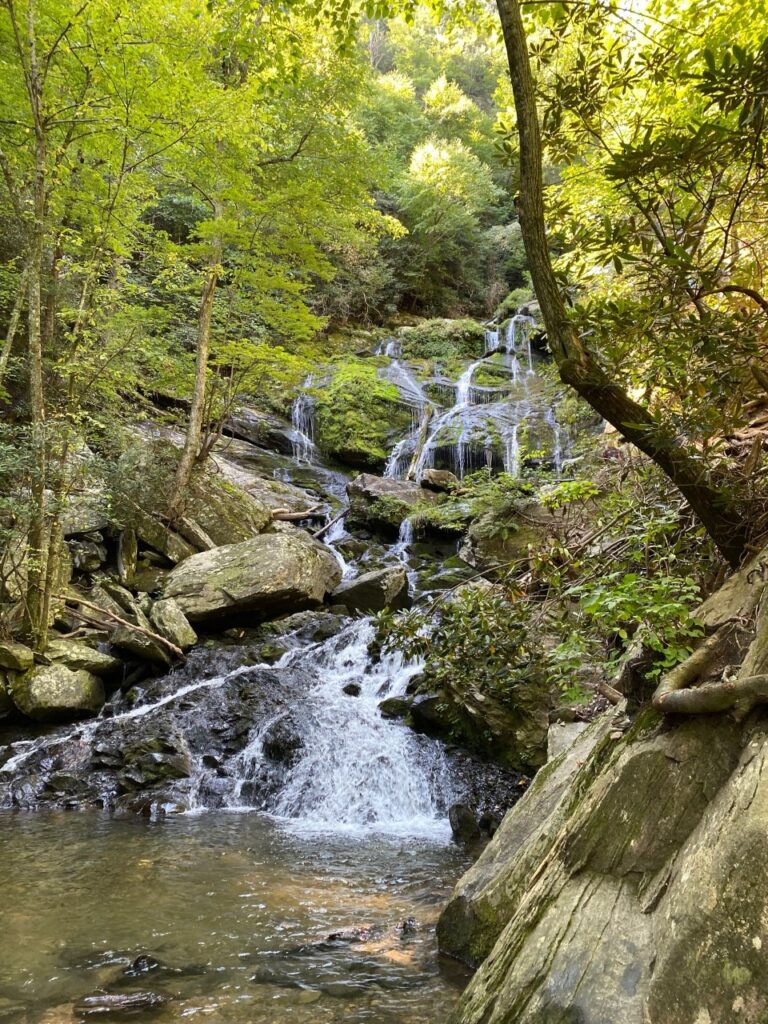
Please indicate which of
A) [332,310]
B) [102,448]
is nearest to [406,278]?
[332,310]

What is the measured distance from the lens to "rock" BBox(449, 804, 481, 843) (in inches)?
242

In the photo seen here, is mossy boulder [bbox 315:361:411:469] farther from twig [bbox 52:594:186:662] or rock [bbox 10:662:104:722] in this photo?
rock [bbox 10:662:104:722]

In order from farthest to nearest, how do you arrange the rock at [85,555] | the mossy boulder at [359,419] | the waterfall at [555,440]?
1. the mossy boulder at [359,419]
2. the waterfall at [555,440]
3. the rock at [85,555]

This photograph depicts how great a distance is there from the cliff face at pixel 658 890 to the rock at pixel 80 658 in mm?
7502

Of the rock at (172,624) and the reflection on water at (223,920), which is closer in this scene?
the reflection on water at (223,920)

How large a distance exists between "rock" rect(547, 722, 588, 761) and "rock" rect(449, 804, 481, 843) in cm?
147

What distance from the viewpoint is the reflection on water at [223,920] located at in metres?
3.33

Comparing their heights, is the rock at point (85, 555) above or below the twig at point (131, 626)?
above

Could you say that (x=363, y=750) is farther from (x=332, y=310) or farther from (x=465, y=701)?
(x=332, y=310)

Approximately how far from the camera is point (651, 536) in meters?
4.00

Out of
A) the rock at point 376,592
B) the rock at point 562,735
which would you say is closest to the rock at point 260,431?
the rock at point 376,592

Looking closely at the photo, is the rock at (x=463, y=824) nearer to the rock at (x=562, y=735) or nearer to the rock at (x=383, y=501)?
the rock at (x=562, y=735)

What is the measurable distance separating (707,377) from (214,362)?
11.3 metres

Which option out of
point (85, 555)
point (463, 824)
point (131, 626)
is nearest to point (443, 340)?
point (85, 555)
